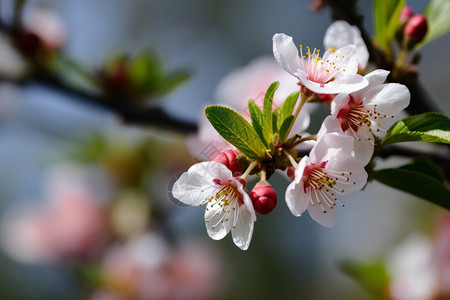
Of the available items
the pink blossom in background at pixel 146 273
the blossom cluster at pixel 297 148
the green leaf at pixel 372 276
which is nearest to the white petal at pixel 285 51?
the blossom cluster at pixel 297 148

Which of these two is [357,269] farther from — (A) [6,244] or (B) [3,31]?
(A) [6,244]

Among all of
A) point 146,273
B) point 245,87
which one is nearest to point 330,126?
point 245,87

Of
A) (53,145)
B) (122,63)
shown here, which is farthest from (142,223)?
(122,63)

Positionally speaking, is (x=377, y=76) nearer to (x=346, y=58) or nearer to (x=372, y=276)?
(x=346, y=58)

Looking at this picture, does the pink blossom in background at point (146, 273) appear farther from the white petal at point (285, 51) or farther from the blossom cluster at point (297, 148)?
the white petal at point (285, 51)

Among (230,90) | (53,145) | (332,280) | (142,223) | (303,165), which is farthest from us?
(332,280)

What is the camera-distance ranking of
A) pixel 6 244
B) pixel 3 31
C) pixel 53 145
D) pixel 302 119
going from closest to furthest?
pixel 302 119
pixel 3 31
pixel 53 145
pixel 6 244
